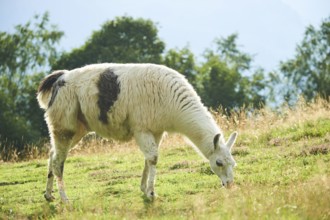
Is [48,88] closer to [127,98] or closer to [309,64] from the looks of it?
[127,98]

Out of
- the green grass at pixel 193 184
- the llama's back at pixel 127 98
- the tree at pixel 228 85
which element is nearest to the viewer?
the green grass at pixel 193 184

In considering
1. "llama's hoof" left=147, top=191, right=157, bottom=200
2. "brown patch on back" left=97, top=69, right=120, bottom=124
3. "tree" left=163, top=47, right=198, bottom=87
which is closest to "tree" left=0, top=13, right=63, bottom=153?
"tree" left=163, top=47, right=198, bottom=87

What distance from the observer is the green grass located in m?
7.23

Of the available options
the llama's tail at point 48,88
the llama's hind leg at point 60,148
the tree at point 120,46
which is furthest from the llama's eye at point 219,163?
the tree at point 120,46

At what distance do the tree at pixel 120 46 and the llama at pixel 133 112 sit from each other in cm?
3767

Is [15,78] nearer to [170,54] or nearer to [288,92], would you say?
[170,54]

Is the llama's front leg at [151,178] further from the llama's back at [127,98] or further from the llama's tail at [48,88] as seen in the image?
the llama's tail at [48,88]

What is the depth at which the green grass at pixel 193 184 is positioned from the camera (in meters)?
7.23

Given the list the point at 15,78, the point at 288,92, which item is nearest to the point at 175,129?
the point at 15,78

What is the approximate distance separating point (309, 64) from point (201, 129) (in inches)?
2232

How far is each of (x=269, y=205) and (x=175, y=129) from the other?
3769mm

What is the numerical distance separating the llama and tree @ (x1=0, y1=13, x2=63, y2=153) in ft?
119

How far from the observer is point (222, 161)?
9773mm

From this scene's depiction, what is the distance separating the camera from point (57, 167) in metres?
10.7
